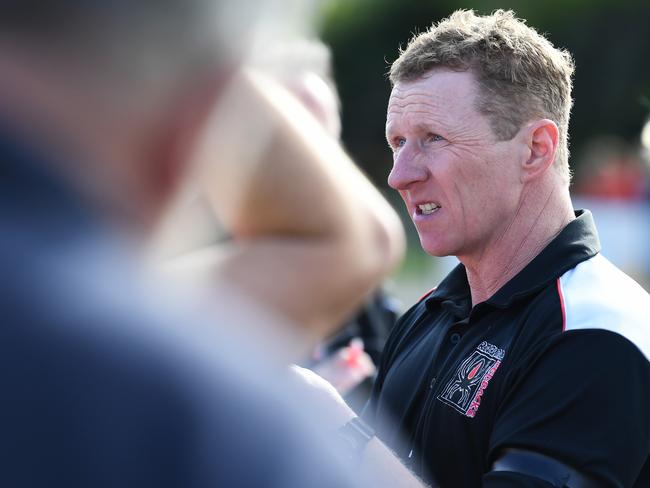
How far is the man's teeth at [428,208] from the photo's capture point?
2.37m

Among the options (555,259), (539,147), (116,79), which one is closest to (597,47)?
(539,147)

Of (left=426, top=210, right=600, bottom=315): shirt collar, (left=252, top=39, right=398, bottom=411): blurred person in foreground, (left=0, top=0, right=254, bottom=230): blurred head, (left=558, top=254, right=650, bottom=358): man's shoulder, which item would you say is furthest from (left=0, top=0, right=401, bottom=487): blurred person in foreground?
(left=252, top=39, right=398, bottom=411): blurred person in foreground

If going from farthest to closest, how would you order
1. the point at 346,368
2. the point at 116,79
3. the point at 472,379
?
the point at 346,368 → the point at 472,379 → the point at 116,79

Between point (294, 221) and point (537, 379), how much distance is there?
2.69 feet

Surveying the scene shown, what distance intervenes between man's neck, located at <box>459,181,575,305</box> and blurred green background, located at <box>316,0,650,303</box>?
1795 cm

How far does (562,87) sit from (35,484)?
1.85m

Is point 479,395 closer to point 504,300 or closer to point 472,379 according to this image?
point 472,379

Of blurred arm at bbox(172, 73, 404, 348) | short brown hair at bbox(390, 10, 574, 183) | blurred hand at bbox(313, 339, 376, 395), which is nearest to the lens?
blurred arm at bbox(172, 73, 404, 348)

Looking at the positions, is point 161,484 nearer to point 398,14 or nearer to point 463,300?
point 463,300

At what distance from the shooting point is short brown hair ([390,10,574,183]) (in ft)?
7.39

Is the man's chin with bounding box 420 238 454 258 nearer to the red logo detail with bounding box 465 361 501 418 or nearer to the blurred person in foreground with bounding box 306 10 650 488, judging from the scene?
the blurred person in foreground with bounding box 306 10 650 488

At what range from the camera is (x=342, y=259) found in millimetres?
1307

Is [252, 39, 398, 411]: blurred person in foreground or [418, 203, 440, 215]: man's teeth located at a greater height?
[418, 203, 440, 215]: man's teeth

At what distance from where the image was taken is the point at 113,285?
0.81 metres
